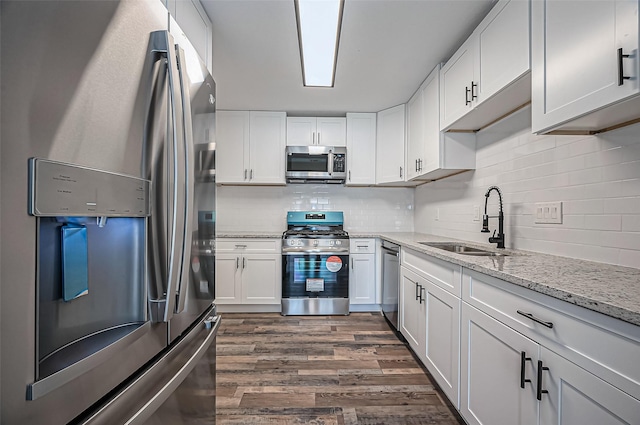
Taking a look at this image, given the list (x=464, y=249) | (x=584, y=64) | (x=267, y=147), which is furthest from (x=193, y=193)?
(x=267, y=147)

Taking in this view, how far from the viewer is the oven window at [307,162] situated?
12.0 ft

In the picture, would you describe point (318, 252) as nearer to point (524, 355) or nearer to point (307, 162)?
point (307, 162)

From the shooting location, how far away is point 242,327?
10.0 ft

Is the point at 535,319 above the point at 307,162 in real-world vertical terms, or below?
below

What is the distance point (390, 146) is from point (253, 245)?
1.99 meters

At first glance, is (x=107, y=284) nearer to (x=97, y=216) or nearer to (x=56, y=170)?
(x=97, y=216)

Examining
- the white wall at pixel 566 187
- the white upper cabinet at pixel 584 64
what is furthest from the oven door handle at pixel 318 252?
the white upper cabinet at pixel 584 64

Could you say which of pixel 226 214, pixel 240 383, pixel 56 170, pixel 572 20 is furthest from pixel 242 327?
pixel 572 20

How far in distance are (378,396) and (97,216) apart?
192 cm

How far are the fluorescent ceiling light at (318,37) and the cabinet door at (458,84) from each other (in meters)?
0.87

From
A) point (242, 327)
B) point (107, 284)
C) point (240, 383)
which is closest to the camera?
point (107, 284)

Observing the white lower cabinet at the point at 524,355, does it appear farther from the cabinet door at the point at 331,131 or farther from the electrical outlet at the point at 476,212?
the cabinet door at the point at 331,131

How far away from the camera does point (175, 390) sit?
2.92 feet

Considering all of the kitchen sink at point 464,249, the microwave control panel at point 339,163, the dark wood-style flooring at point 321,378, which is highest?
the microwave control panel at point 339,163
